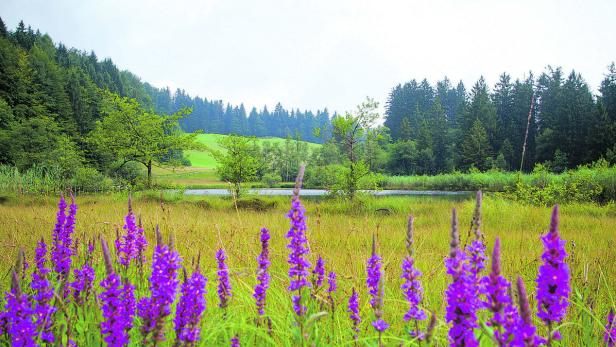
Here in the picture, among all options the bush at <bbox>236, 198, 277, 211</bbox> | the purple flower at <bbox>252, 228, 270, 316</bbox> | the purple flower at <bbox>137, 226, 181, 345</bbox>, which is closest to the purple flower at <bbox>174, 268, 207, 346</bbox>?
the purple flower at <bbox>137, 226, 181, 345</bbox>

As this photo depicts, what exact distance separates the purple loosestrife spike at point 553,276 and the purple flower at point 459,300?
0.92 feet

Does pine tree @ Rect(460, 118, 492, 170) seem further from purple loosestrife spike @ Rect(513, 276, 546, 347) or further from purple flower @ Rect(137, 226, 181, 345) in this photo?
purple flower @ Rect(137, 226, 181, 345)

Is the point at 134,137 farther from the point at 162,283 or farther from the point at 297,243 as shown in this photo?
the point at 297,243

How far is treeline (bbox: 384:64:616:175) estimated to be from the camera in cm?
4403

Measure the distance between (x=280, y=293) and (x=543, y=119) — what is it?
6296 cm

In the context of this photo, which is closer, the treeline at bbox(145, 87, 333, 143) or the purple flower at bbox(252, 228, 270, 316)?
the purple flower at bbox(252, 228, 270, 316)

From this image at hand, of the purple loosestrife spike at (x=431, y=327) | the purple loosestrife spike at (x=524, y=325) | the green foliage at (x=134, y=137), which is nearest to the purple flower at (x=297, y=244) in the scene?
the purple loosestrife spike at (x=431, y=327)

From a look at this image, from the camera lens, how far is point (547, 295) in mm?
1299

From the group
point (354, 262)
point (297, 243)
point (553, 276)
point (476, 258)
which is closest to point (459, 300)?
point (476, 258)

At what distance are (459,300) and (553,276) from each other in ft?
1.28

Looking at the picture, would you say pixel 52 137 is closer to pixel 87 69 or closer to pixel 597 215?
pixel 597 215

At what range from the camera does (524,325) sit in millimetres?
1021

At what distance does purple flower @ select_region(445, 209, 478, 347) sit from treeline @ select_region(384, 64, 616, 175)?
43801mm

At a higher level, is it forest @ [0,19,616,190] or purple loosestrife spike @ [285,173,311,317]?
forest @ [0,19,616,190]
